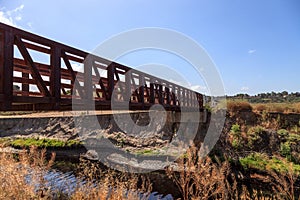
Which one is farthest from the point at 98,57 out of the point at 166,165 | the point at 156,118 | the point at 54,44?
the point at 156,118

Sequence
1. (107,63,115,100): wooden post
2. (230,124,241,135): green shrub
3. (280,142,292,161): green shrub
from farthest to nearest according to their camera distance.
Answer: (230,124,241,135): green shrub → (280,142,292,161): green shrub → (107,63,115,100): wooden post

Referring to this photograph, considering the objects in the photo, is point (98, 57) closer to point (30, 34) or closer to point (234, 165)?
point (30, 34)

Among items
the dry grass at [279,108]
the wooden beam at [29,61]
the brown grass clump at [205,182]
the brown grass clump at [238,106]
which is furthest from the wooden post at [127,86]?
the dry grass at [279,108]

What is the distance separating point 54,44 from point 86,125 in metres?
12.1

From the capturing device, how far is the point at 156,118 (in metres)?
13.9

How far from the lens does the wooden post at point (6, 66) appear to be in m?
3.46

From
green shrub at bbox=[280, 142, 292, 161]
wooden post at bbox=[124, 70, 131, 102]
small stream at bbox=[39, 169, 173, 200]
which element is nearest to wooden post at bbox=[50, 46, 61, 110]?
wooden post at bbox=[124, 70, 131, 102]

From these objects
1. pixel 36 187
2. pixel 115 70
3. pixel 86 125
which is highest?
pixel 115 70

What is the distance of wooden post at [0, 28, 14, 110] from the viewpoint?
3.46 meters

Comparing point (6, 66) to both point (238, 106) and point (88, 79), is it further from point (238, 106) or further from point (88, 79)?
point (238, 106)

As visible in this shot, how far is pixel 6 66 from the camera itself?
3.51 metres

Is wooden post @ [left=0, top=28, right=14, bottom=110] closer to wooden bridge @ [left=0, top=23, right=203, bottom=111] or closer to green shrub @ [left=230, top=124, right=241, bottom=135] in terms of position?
wooden bridge @ [left=0, top=23, right=203, bottom=111]

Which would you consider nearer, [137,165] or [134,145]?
[137,165]

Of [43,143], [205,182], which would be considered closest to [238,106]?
[205,182]
